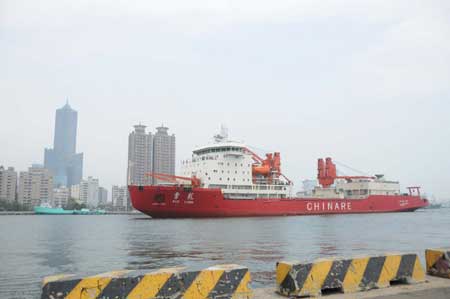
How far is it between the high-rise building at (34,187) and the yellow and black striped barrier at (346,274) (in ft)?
426

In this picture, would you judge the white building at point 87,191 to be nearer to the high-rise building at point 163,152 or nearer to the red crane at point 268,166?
the high-rise building at point 163,152

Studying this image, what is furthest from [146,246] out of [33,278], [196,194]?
[196,194]

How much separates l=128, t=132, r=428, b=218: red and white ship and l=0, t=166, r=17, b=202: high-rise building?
94.8 meters

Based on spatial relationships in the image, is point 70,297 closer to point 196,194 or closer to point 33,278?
point 33,278

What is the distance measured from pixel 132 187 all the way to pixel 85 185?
455ft

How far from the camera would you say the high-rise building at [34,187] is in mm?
120188

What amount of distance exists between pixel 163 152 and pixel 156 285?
4545 inches

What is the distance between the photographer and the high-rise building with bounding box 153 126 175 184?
116 m

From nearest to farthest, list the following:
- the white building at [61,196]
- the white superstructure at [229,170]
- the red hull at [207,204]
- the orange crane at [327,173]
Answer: the red hull at [207,204], the white superstructure at [229,170], the orange crane at [327,173], the white building at [61,196]

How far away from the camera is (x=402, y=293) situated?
4.45m

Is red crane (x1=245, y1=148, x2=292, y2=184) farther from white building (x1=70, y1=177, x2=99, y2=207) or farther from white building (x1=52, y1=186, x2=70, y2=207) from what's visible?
white building (x1=70, y1=177, x2=99, y2=207)

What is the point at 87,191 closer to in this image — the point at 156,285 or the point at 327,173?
the point at 327,173

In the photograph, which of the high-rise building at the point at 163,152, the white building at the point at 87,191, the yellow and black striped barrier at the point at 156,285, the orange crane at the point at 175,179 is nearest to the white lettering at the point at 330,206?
the orange crane at the point at 175,179

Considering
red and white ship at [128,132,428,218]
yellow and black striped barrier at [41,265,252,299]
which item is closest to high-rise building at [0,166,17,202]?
red and white ship at [128,132,428,218]
